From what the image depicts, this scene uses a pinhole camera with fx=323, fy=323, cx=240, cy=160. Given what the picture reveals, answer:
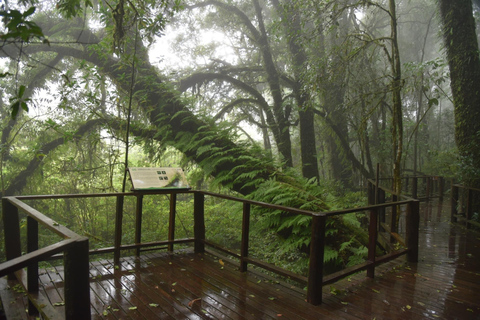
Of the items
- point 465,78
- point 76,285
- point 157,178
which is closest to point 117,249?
point 157,178

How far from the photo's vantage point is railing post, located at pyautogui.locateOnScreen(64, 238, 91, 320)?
1895mm

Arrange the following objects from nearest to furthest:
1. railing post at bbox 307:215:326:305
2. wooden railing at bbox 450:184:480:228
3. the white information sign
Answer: railing post at bbox 307:215:326:305 < the white information sign < wooden railing at bbox 450:184:480:228

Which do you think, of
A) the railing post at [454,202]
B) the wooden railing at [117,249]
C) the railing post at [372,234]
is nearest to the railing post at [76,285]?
the wooden railing at [117,249]

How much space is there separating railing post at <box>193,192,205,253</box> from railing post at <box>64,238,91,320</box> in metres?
3.12

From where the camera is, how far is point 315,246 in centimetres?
337

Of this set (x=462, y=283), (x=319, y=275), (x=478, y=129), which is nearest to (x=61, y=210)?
(x=319, y=275)

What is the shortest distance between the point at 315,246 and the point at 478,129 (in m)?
7.01

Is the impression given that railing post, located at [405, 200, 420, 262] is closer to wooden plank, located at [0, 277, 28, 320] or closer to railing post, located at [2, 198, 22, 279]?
wooden plank, located at [0, 277, 28, 320]

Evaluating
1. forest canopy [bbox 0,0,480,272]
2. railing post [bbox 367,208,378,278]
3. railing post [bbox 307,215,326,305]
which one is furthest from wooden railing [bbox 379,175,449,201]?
railing post [bbox 307,215,326,305]

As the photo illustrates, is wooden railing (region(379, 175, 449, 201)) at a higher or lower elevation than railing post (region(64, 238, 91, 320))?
lower

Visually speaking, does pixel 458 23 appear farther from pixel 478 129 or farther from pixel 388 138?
pixel 388 138

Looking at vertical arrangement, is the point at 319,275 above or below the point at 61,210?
above

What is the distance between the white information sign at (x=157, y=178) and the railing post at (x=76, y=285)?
96.7 inches

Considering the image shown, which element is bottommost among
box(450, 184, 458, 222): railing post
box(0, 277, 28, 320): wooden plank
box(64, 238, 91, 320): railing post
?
box(0, 277, 28, 320): wooden plank
